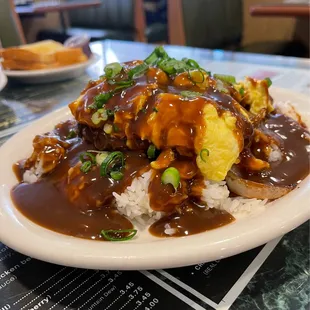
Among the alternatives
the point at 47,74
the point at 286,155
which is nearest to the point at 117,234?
the point at 286,155

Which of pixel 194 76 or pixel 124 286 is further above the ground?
pixel 194 76

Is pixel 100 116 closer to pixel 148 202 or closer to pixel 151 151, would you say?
pixel 151 151

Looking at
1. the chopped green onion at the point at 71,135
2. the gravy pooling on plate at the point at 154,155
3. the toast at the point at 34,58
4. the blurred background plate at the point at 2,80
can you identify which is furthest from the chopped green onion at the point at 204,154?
the toast at the point at 34,58

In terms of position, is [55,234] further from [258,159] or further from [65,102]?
[65,102]

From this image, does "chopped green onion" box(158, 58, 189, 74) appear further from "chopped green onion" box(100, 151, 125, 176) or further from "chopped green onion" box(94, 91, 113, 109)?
"chopped green onion" box(100, 151, 125, 176)

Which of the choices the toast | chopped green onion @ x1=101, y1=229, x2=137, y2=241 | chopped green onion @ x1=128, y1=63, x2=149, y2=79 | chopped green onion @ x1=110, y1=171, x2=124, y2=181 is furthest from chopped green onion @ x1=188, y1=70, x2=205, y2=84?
the toast

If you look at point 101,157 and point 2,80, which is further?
point 2,80

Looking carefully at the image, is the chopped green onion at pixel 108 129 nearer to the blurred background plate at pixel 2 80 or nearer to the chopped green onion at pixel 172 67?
the chopped green onion at pixel 172 67
